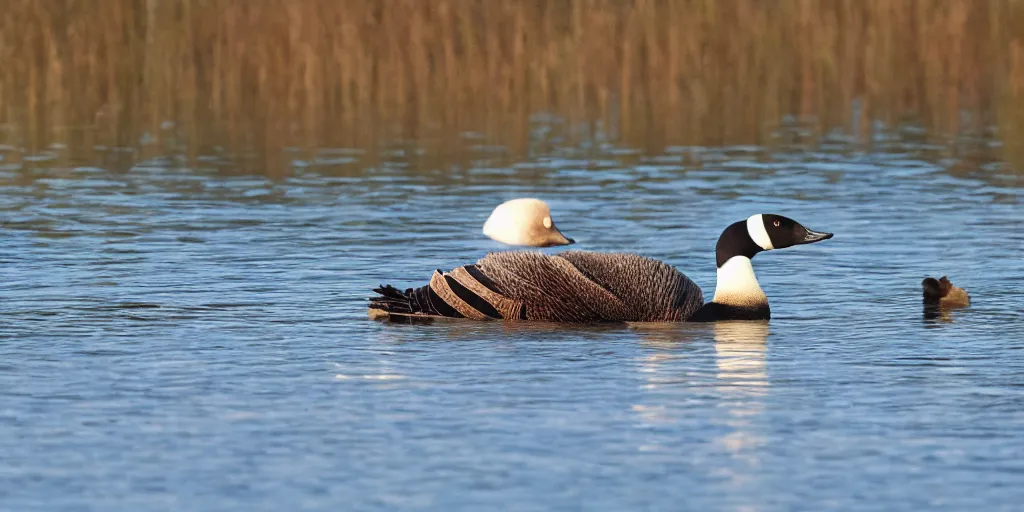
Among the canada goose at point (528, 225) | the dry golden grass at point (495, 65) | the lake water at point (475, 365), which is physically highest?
the dry golden grass at point (495, 65)

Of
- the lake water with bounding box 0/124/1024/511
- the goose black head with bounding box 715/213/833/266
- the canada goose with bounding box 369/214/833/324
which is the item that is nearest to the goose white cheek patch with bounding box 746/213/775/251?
the goose black head with bounding box 715/213/833/266

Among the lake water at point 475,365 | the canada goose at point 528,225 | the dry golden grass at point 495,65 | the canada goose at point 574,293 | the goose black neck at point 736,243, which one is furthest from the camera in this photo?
the dry golden grass at point 495,65

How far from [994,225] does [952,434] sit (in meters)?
7.42

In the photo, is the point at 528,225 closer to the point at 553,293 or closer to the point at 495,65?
the point at 553,293

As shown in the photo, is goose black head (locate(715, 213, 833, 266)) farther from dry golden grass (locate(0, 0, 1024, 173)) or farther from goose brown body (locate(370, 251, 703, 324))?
dry golden grass (locate(0, 0, 1024, 173))

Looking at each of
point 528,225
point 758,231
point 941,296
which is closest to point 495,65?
point 528,225

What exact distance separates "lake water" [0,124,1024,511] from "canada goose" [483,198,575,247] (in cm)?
31

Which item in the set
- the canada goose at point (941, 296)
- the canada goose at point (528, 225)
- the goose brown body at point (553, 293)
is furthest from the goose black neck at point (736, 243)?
the canada goose at point (528, 225)

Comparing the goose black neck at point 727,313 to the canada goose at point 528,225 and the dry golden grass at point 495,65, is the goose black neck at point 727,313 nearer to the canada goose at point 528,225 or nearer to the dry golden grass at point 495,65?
the canada goose at point 528,225

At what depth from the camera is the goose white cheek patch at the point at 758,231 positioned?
37.7 ft

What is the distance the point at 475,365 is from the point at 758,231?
8.09 feet

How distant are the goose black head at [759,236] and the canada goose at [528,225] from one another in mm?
3339

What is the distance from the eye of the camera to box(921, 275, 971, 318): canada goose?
1143cm

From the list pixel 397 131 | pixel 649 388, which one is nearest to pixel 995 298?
pixel 649 388
